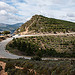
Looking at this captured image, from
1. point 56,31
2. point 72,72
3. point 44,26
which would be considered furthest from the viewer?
point 44,26

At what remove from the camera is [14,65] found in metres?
10.6

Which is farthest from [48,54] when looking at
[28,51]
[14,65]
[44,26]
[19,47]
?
[44,26]

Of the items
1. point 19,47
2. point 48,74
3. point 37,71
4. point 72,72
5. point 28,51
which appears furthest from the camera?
point 19,47

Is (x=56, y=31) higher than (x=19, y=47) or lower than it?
higher

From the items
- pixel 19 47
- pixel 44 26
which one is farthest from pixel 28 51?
pixel 44 26

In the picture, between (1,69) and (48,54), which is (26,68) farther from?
(48,54)

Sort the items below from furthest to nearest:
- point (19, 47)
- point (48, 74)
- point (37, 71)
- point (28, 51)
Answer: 1. point (19, 47)
2. point (28, 51)
3. point (37, 71)
4. point (48, 74)

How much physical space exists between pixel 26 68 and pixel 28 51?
17.8m

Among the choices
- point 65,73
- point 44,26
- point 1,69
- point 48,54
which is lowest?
point 48,54

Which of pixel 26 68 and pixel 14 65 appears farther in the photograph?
pixel 14 65

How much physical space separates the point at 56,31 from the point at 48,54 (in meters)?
30.6

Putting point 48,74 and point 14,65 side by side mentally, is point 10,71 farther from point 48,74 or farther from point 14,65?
point 48,74

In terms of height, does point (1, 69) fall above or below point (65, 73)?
below

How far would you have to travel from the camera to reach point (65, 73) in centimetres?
719
